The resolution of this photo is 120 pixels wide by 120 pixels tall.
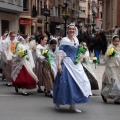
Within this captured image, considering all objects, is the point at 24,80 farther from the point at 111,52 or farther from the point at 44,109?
the point at 111,52

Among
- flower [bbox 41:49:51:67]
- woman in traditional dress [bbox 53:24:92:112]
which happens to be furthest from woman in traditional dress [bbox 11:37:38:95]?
woman in traditional dress [bbox 53:24:92:112]

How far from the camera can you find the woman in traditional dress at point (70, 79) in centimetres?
896

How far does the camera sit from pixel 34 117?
28.3 ft

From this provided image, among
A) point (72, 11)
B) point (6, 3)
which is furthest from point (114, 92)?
point (72, 11)

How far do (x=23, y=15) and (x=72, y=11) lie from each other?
45070 millimetres

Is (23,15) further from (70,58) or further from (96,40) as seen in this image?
(70,58)

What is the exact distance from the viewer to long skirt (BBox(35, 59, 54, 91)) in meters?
11.6

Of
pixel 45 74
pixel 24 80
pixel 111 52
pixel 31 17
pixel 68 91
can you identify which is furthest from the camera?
pixel 31 17

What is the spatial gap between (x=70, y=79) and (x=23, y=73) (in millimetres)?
3253

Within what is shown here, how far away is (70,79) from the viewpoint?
9.03 m

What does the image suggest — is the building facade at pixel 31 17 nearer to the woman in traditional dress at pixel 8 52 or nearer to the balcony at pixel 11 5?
the balcony at pixel 11 5

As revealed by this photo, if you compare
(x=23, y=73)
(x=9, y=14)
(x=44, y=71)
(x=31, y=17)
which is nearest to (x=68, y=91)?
(x=44, y=71)

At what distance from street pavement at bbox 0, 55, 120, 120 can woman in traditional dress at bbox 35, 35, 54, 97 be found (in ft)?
1.09

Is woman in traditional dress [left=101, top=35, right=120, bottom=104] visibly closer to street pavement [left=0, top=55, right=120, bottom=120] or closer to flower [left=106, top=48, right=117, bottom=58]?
flower [left=106, top=48, right=117, bottom=58]
